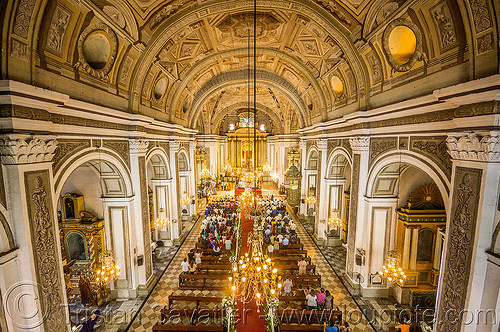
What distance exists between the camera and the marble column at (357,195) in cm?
784

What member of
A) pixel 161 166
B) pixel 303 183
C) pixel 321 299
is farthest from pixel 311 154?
pixel 321 299

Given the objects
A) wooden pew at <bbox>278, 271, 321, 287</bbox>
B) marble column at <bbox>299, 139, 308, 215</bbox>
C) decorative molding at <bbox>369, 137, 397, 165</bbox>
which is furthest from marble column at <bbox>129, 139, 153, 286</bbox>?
marble column at <bbox>299, 139, 308, 215</bbox>

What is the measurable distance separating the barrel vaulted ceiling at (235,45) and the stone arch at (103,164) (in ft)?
4.91

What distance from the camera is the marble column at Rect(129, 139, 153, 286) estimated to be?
25.8 feet

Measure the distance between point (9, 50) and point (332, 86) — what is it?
10.6 meters

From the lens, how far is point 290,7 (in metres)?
7.36

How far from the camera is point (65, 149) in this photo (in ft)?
17.5

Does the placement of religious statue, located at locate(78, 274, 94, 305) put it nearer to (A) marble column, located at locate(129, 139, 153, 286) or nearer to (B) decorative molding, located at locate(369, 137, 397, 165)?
(A) marble column, located at locate(129, 139, 153, 286)

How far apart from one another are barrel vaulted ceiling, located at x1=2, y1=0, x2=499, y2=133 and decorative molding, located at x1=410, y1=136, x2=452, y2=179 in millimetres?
1216

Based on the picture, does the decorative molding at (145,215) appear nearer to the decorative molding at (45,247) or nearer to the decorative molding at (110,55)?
the decorative molding at (110,55)

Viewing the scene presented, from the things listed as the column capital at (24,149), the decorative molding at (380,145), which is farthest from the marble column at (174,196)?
the decorative molding at (380,145)

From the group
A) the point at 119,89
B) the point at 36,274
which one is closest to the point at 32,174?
the point at 36,274

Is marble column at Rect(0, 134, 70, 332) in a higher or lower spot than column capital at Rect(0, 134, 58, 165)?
lower

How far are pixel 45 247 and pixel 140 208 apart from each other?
3.80m
